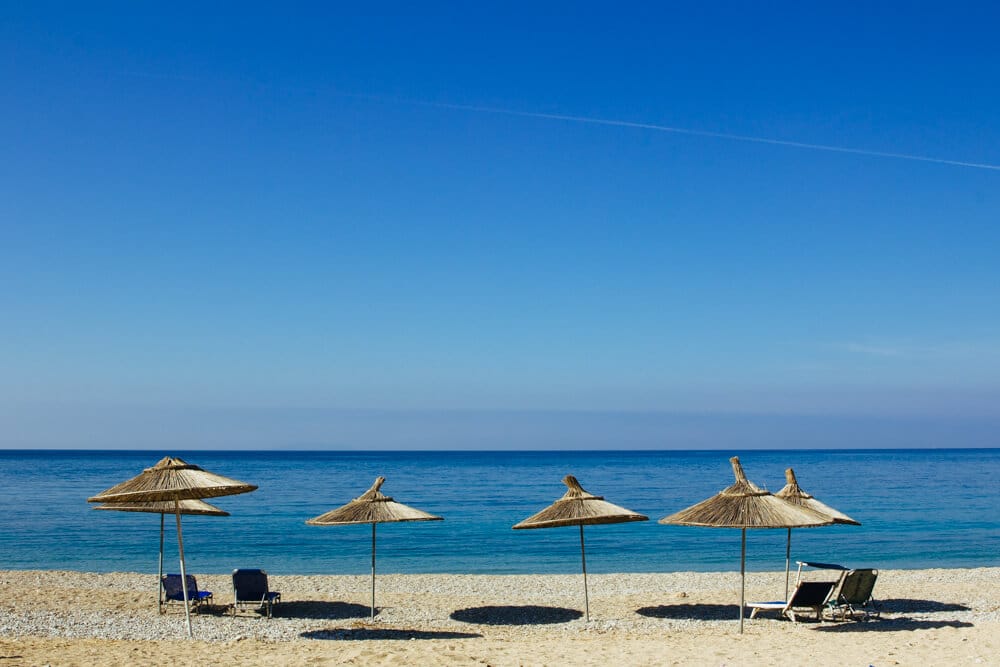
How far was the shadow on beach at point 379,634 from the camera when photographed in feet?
34.9

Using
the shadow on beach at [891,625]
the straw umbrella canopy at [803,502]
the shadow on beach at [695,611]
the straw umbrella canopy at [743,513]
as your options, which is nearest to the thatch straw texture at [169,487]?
the straw umbrella canopy at [743,513]

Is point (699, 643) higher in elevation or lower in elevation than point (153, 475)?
lower

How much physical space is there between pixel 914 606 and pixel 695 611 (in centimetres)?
328

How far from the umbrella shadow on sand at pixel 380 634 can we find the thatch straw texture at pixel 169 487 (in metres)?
2.21

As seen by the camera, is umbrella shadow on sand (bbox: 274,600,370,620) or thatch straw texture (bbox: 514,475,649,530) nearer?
thatch straw texture (bbox: 514,475,649,530)

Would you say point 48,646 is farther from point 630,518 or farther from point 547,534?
point 547,534

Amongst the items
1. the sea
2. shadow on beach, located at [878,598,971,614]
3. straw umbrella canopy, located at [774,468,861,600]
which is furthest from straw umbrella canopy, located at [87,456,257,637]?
the sea

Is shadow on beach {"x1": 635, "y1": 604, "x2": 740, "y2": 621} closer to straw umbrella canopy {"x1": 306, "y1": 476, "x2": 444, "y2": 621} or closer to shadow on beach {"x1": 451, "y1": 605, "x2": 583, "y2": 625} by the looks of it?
shadow on beach {"x1": 451, "y1": 605, "x2": 583, "y2": 625}

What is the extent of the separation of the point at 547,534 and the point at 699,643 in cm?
1757

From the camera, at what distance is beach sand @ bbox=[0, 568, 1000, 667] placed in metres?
9.01

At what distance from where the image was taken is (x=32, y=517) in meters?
33.2

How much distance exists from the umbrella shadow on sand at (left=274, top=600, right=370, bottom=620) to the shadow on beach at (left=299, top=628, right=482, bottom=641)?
51.9 inches

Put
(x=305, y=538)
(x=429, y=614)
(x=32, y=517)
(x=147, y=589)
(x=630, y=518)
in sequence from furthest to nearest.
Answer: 1. (x=32, y=517)
2. (x=305, y=538)
3. (x=147, y=589)
4. (x=429, y=614)
5. (x=630, y=518)

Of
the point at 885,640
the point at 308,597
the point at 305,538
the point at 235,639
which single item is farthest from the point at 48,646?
the point at 305,538
